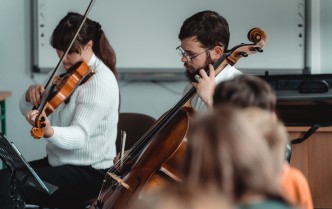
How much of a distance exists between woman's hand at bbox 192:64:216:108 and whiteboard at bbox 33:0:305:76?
1760 mm

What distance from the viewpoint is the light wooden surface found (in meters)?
3.48

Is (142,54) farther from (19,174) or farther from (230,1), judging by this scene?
(19,174)

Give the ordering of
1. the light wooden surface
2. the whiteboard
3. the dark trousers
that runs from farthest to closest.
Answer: the whiteboard → the light wooden surface → the dark trousers

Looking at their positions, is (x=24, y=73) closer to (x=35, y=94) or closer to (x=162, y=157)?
(x=35, y=94)

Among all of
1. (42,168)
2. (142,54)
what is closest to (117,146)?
(42,168)

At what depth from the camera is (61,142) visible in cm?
258

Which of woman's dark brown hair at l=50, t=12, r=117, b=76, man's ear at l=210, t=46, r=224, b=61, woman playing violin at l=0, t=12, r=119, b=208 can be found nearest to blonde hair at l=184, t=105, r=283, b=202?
man's ear at l=210, t=46, r=224, b=61

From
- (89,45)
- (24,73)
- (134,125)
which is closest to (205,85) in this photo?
(89,45)

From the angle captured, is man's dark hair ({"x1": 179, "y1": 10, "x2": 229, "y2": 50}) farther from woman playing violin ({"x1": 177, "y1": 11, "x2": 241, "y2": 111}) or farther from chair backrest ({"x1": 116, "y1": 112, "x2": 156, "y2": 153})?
chair backrest ({"x1": 116, "y1": 112, "x2": 156, "y2": 153})

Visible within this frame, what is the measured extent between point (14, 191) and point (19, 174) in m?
0.09

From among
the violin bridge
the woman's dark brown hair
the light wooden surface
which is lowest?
the light wooden surface

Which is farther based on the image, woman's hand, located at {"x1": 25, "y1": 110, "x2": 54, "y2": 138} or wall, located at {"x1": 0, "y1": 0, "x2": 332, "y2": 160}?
wall, located at {"x1": 0, "y1": 0, "x2": 332, "y2": 160}

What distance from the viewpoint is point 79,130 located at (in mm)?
2641

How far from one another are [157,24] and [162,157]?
1.92 metres
